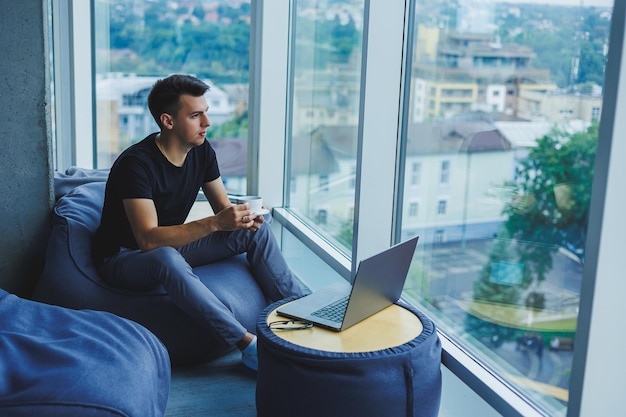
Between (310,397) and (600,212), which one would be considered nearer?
(600,212)

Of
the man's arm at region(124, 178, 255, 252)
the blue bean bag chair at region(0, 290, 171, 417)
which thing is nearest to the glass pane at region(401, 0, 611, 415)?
the man's arm at region(124, 178, 255, 252)

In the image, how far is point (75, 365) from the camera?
2080 millimetres

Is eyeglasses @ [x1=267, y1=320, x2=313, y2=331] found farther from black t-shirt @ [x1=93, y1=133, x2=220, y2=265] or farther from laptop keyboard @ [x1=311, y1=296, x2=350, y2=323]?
black t-shirt @ [x1=93, y1=133, x2=220, y2=265]

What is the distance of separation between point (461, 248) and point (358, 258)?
61 centimetres

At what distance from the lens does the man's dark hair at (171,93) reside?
319 cm

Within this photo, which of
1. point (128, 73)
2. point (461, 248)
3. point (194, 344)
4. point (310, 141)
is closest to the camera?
point (461, 248)

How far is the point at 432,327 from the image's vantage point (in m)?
2.47

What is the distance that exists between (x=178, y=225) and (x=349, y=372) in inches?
47.6

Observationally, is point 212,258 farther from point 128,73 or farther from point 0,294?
point 128,73

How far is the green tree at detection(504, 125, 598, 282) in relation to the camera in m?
2.09

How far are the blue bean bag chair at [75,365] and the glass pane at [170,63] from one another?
2628 mm

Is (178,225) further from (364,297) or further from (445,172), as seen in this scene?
(445,172)

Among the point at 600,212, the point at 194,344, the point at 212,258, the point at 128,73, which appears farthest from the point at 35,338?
the point at 128,73

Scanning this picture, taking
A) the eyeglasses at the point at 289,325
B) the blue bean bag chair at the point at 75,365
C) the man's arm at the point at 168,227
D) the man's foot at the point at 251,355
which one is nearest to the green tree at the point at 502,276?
the eyeglasses at the point at 289,325
